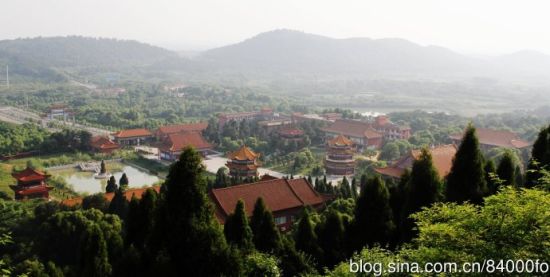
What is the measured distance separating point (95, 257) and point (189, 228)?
2.88m

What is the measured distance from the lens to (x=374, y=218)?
11.0 m

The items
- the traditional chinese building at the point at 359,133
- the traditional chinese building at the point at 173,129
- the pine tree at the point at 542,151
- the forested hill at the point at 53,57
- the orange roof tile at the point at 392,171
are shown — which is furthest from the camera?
the forested hill at the point at 53,57

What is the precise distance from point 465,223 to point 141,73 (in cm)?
15111

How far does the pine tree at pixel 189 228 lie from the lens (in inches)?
303

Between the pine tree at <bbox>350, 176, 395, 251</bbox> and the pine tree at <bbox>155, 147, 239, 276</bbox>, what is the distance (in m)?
4.06

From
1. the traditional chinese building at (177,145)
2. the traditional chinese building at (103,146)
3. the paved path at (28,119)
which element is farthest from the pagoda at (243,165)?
the paved path at (28,119)

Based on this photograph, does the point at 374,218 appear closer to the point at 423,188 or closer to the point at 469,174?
the point at 423,188

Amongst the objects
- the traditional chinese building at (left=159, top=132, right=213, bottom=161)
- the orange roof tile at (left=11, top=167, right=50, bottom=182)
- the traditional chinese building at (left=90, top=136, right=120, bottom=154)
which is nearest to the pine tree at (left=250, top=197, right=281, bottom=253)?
the orange roof tile at (left=11, top=167, right=50, bottom=182)

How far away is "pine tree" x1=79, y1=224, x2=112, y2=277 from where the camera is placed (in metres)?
9.61

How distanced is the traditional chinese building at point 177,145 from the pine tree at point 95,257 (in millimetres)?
26100

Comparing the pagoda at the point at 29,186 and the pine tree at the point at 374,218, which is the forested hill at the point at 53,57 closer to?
the pagoda at the point at 29,186

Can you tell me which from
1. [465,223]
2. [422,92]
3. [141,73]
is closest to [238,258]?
[465,223]

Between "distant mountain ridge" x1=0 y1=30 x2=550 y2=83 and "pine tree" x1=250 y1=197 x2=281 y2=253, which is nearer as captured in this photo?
"pine tree" x1=250 y1=197 x2=281 y2=253

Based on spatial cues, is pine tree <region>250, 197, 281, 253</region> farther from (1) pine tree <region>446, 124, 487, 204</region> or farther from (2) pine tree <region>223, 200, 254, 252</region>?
(1) pine tree <region>446, 124, 487, 204</region>
